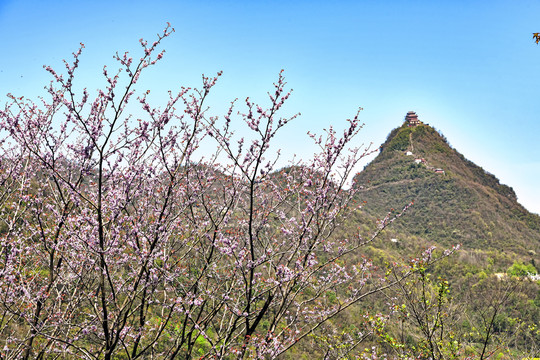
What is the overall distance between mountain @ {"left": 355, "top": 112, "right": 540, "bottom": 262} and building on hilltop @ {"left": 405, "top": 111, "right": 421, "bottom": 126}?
15.0 inches

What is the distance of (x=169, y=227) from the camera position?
14.7 feet

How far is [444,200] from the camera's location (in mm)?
92312

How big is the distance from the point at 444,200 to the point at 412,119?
163ft

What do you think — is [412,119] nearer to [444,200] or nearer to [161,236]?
[444,200]

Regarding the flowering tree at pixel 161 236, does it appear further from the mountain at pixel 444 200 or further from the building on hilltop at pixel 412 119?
the building on hilltop at pixel 412 119

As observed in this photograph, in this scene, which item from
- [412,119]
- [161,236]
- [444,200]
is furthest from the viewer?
[412,119]

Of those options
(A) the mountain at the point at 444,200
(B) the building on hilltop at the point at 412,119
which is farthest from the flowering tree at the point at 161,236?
(B) the building on hilltop at the point at 412,119

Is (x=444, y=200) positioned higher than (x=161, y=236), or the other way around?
(x=444, y=200)

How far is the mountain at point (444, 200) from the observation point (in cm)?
7694

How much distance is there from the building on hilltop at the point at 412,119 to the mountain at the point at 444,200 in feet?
1.25

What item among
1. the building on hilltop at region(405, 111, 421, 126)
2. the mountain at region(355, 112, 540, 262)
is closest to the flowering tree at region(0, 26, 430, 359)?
the mountain at region(355, 112, 540, 262)

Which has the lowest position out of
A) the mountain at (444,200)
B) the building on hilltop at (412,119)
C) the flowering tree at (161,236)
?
the flowering tree at (161,236)

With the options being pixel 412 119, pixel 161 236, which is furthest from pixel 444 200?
pixel 161 236

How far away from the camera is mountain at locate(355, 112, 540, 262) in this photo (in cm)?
7694
